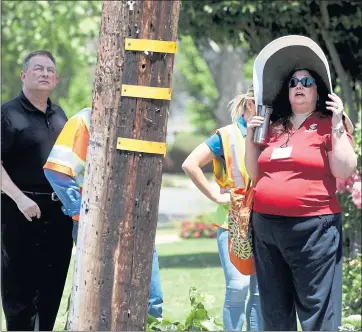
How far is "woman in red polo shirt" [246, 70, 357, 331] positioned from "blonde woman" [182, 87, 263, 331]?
0.69 metres

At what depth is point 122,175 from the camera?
14.3 feet

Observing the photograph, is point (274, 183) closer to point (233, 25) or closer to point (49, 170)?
point (49, 170)

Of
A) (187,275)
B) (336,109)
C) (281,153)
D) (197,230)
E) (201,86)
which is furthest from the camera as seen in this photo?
(201,86)

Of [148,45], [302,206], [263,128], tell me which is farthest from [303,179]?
[148,45]

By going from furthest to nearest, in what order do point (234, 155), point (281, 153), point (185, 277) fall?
point (185, 277), point (234, 155), point (281, 153)

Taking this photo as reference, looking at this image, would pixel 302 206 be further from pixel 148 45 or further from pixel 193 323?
pixel 148 45

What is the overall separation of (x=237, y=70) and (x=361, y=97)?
1617 centimetres

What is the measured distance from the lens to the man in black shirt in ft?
21.9

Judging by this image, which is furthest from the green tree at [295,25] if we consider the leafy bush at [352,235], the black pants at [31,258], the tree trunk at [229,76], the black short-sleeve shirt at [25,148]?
the tree trunk at [229,76]

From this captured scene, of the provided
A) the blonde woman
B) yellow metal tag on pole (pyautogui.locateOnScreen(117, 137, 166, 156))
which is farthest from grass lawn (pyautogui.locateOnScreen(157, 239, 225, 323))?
yellow metal tag on pole (pyautogui.locateOnScreen(117, 137, 166, 156))

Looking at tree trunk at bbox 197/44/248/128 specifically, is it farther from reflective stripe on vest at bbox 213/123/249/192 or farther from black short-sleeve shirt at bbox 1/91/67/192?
reflective stripe on vest at bbox 213/123/249/192

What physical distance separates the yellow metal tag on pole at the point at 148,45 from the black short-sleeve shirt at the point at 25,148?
2.53 meters

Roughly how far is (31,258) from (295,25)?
21.5 ft

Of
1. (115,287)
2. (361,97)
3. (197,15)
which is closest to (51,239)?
(115,287)
